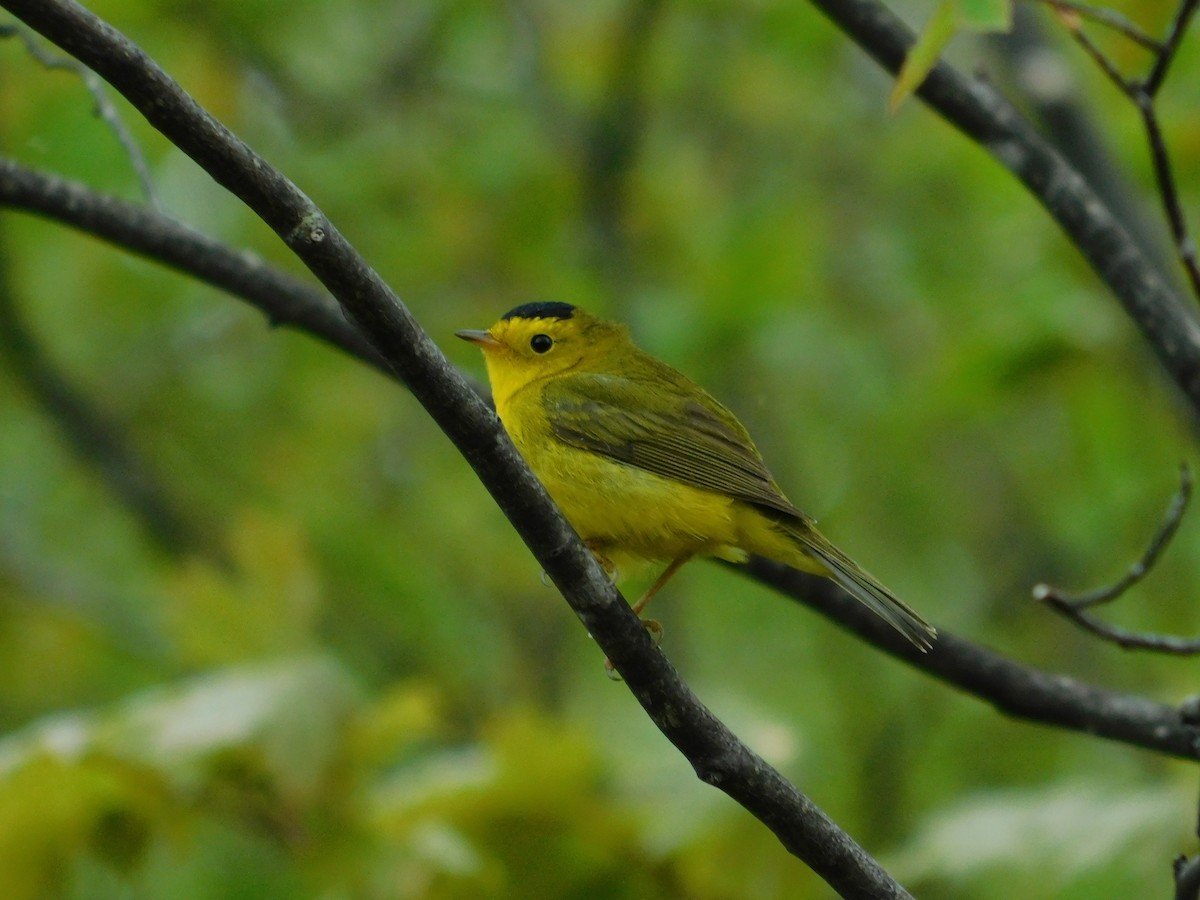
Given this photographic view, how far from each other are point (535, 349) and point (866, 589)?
174 cm

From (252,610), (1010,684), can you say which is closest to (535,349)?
(252,610)

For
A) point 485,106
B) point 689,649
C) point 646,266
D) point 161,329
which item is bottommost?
point 689,649

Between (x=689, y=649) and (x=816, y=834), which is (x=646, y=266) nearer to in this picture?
(x=689, y=649)

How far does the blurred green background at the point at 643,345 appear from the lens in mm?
5723

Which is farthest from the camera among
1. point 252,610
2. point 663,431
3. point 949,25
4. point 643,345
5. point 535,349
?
point 643,345

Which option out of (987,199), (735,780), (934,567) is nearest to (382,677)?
(934,567)

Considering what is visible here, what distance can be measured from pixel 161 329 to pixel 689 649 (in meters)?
3.67

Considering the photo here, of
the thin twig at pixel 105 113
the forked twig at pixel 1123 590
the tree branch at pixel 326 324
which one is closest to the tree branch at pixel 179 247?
the tree branch at pixel 326 324

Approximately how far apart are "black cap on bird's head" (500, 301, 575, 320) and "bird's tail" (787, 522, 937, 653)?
4.88 ft

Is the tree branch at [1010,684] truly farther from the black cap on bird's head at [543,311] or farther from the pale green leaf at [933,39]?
the pale green leaf at [933,39]

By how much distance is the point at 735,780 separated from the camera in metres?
2.95

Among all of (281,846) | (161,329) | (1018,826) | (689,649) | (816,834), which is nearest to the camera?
(816,834)

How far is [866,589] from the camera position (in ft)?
13.9

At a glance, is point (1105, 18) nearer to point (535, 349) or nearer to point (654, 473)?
point (654, 473)
